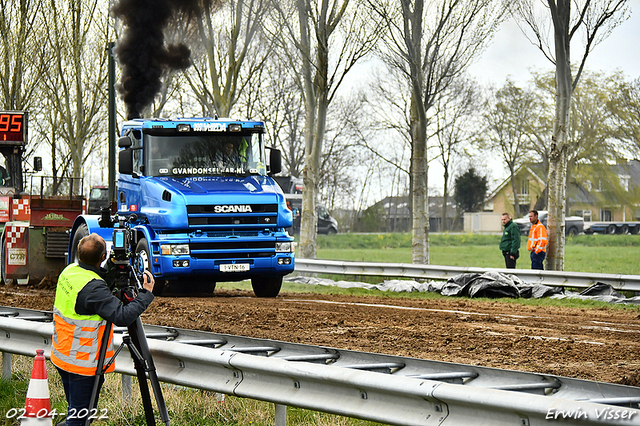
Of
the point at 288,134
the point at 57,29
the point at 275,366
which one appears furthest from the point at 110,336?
the point at 288,134

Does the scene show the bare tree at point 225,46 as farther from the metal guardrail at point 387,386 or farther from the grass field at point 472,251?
the metal guardrail at point 387,386

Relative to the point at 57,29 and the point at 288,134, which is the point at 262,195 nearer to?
the point at 57,29

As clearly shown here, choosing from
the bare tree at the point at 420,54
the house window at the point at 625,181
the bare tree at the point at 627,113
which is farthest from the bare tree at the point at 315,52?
the house window at the point at 625,181

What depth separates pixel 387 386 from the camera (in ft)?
15.4

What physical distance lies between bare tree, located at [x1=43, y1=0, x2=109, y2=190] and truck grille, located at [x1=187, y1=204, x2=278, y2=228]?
75.4 feet

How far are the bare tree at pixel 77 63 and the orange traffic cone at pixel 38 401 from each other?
3017cm

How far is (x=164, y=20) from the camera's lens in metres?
20.5

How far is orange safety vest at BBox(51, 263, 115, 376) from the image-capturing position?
18.1 ft

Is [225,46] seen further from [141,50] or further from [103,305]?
[103,305]

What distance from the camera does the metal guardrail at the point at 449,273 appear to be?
14570 mm

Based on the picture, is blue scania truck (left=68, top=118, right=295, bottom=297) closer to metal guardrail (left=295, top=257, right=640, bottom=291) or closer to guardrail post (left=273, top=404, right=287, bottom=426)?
metal guardrail (left=295, top=257, right=640, bottom=291)

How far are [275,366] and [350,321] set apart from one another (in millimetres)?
5406

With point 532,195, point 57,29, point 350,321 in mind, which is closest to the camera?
point 350,321

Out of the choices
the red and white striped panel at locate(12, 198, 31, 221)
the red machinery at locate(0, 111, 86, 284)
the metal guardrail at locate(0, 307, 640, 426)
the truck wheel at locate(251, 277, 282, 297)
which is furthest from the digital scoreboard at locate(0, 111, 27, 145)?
the metal guardrail at locate(0, 307, 640, 426)
